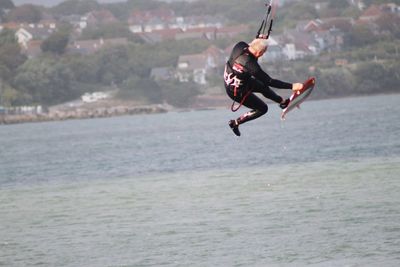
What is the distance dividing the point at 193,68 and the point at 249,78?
140468 millimetres

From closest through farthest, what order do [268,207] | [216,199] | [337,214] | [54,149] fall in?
[337,214] → [268,207] → [216,199] → [54,149]

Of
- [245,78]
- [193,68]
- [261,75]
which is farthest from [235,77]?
[193,68]

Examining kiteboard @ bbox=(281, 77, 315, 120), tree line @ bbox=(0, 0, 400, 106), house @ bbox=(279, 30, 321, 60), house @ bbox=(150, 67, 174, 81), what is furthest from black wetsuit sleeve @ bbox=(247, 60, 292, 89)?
house @ bbox=(279, 30, 321, 60)

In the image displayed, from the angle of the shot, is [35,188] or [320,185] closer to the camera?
[320,185]

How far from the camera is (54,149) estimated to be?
2899 inches

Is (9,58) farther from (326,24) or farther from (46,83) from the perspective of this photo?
(326,24)

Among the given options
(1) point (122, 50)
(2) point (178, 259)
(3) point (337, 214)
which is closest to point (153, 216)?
(3) point (337, 214)

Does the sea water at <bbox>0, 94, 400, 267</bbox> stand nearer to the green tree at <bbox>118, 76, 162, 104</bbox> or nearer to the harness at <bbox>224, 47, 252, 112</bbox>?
the harness at <bbox>224, 47, 252, 112</bbox>

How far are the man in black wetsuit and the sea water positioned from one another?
564 centimetres

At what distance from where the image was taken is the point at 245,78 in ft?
53.6

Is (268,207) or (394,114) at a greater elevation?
(268,207)

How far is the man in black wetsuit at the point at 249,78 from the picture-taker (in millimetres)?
16078

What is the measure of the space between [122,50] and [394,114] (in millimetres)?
92936

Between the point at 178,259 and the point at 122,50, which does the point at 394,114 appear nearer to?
the point at 178,259
